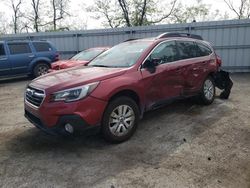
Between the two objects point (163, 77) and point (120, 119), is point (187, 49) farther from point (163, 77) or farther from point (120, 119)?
point (120, 119)

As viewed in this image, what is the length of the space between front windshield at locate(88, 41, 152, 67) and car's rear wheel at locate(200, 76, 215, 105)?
1978 mm

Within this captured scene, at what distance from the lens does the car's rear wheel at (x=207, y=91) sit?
638cm

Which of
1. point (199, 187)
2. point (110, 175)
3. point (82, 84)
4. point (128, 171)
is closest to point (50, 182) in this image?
point (110, 175)

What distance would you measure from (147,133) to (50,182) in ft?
6.72

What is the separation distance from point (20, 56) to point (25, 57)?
0.21 metres

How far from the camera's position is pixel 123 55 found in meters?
5.18

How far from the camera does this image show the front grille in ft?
13.5

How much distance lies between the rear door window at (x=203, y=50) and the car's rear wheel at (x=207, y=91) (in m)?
0.59

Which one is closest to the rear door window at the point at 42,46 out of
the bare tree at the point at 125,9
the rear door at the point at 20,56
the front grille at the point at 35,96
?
the rear door at the point at 20,56

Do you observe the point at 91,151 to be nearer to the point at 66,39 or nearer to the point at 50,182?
the point at 50,182

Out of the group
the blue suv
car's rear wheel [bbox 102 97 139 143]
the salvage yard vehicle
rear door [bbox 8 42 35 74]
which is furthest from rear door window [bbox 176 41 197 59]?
rear door [bbox 8 42 35 74]

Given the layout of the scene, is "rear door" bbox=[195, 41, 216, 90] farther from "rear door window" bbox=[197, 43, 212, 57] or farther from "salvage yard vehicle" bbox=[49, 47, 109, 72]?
"salvage yard vehicle" bbox=[49, 47, 109, 72]

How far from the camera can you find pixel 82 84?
4.00 m

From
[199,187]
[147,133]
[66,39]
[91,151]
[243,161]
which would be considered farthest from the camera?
[66,39]
